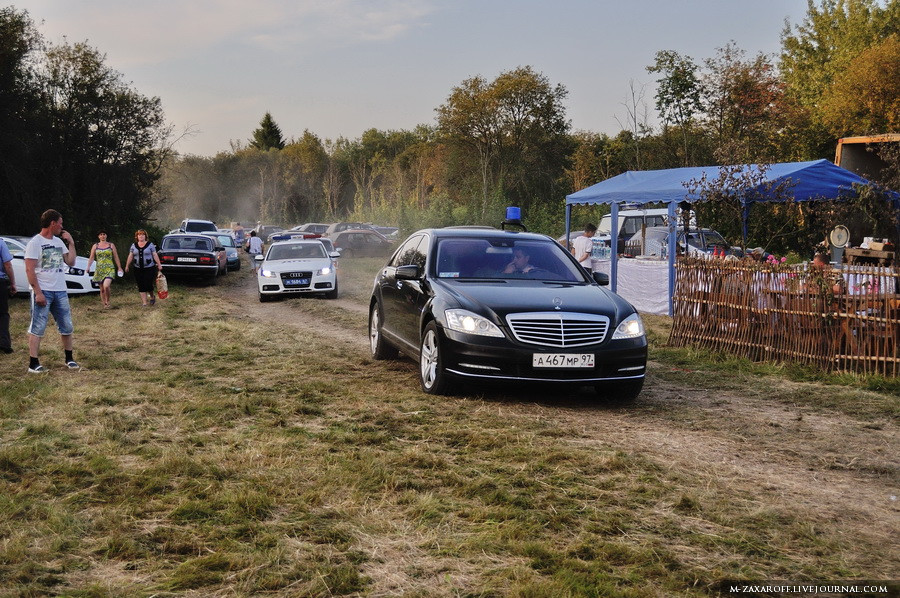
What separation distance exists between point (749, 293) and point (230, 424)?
6.83 m

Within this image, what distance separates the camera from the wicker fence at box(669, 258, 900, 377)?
30.7 feet

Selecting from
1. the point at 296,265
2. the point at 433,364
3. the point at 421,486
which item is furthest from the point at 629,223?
the point at 421,486

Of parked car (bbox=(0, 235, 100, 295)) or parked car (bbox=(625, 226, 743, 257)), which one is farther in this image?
parked car (bbox=(625, 226, 743, 257))

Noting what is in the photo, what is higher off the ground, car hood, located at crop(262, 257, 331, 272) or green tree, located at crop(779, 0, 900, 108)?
green tree, located at crop(779, 0, 900, 108)

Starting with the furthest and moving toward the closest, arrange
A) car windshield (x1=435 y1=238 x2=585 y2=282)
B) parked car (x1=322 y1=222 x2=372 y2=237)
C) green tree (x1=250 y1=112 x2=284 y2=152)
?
1. green tree (x1=250 y1=112 x2=284 y2=152)
2. parked car (x1=322 y1=222 x2=372 y2=237)
3. car windshield (x1=435 y1=238 x2=585 y2=282)

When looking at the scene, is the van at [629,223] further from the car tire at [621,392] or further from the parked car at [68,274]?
the car tire at [621,392]

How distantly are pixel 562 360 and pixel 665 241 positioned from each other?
52.2ft

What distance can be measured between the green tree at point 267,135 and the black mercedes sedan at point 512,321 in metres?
119

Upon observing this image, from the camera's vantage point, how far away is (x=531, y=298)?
808 centimetres

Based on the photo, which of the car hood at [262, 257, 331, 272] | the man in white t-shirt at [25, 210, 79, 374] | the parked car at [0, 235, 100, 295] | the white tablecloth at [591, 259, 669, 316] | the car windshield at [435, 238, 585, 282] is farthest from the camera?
the car hood at [262, 257, 331, 272]

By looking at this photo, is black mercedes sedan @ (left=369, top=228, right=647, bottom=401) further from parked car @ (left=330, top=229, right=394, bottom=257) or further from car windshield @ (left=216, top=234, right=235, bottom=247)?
parked car @ (left=330, top=229, right=394, bottom=257)

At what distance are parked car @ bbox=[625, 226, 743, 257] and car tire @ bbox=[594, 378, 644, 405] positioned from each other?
46.3 feet

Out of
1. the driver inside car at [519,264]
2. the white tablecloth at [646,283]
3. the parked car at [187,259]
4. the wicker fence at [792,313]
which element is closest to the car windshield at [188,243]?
the parked car at [187,259]

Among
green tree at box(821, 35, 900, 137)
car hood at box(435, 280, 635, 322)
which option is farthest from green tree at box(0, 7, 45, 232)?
green tree at box(821, 35, 900, 137)
